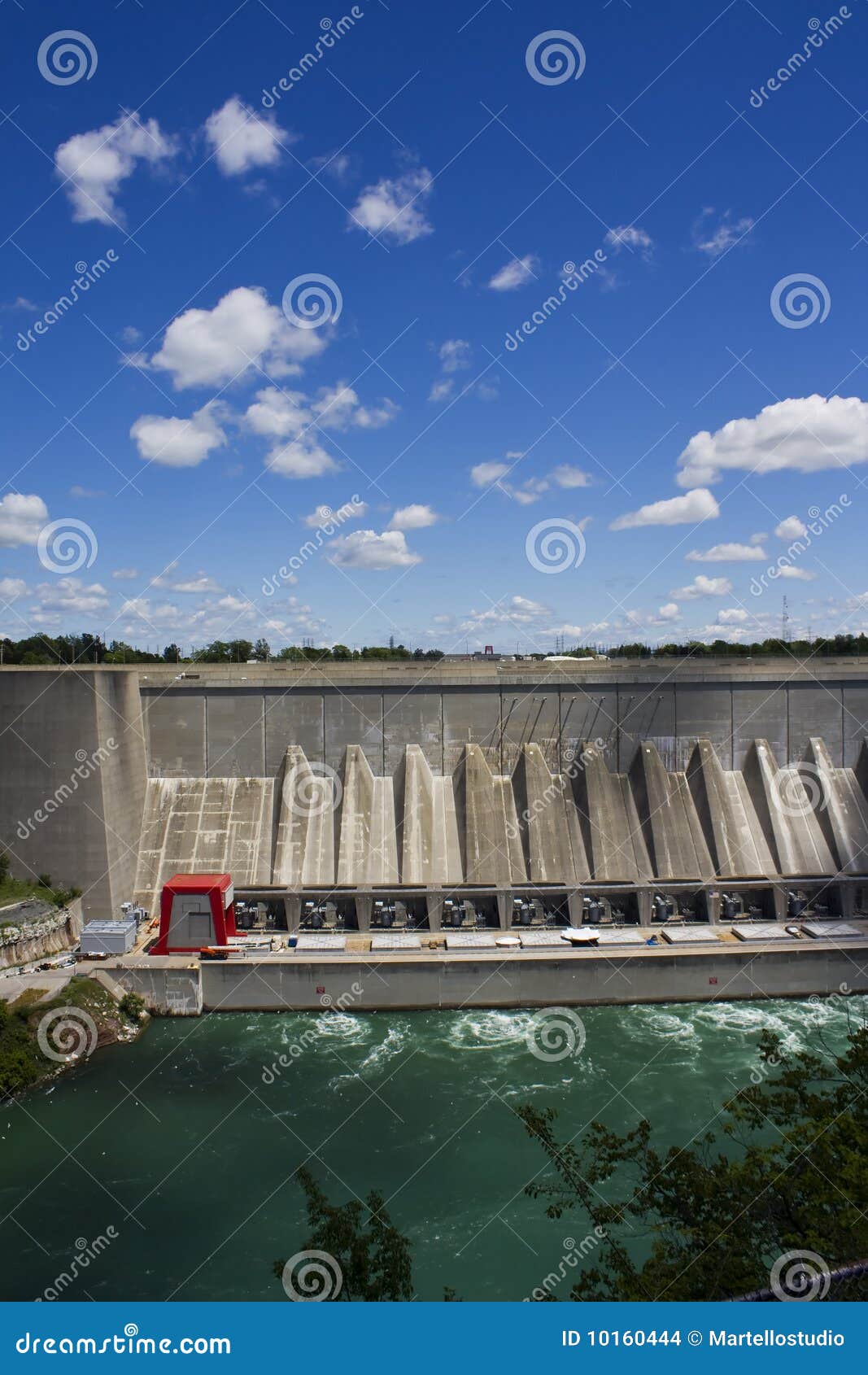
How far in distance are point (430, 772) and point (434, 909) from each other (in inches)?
318

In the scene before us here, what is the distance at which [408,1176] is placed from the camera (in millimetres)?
20062

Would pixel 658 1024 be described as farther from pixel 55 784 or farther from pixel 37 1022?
pixel 55 784

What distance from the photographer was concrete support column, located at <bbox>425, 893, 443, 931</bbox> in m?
33.7

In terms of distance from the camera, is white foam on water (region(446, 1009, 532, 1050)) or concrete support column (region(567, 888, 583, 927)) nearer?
white foam on water (region(446, 1009, 532, 1050))

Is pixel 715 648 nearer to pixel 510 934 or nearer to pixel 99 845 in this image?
pixel 510 934

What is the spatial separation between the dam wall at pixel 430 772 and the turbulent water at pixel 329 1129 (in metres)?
7.96

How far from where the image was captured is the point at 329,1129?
22062 mm

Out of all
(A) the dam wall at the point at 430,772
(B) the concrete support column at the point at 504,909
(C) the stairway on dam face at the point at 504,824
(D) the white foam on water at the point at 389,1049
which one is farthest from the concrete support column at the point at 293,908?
(B) the concrete support column at the point at 504,909

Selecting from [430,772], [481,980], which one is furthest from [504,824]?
[481,980]

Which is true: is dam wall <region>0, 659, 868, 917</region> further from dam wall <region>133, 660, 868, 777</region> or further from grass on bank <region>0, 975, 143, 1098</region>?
grass on bank <region>0, 975, 143, 1098</region>

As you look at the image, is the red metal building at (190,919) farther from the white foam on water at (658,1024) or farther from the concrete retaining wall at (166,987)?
the white foam on water at (658,1024)

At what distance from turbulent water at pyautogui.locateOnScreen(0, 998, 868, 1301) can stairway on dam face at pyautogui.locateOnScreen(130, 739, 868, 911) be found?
787 centimetres

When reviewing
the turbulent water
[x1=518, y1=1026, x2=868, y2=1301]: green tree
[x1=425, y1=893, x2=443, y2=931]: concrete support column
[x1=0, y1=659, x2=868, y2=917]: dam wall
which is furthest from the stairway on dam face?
[x1=518, y1=1026, x2=868, y2=1301]: green tree

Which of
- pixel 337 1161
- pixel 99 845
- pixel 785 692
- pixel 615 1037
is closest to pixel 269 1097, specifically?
pixel 337 1161
